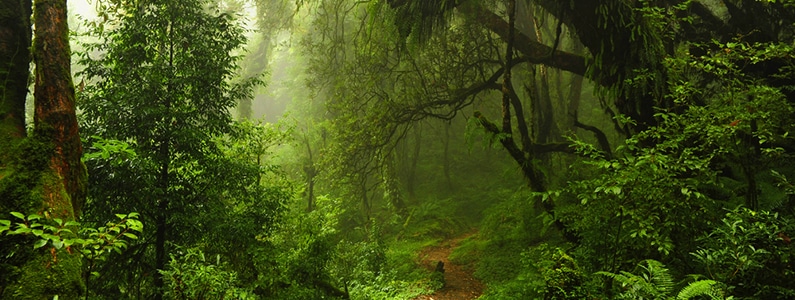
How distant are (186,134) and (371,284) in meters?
3.95

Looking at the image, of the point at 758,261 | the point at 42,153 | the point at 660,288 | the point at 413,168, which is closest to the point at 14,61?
the point at 42,153

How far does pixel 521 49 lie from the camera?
8.70 m

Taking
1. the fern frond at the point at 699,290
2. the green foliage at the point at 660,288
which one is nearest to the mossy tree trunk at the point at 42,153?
the green foliage at the point at 660,288

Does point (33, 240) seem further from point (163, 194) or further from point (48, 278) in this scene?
point (163, 194)

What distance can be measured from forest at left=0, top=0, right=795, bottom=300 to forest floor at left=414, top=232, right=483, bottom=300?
7cm

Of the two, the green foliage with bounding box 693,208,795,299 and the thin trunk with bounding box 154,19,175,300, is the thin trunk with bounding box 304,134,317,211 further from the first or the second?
the green foliage with bounding box 693,208,795,299

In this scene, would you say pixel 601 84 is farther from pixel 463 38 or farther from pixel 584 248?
pixel 463 38

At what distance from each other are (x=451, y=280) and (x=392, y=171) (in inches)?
167

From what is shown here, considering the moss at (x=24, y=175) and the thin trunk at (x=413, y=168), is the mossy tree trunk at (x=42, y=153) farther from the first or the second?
the thin trunk at (x=413, y=168)

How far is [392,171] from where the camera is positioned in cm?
1270

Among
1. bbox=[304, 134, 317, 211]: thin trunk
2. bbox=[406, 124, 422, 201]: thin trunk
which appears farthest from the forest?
bbox=[406, 124, 422, 201]: thin trunk

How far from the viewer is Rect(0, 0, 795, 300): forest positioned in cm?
333

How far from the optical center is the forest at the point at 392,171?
→ 3328 mm

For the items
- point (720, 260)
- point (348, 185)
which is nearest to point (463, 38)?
point (348, 185)
